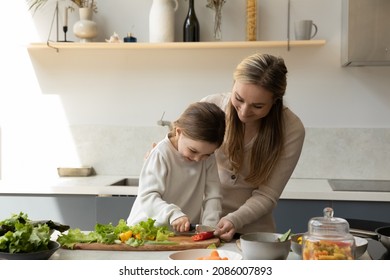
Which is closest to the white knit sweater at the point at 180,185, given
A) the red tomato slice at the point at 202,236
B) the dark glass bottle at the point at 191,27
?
the red tomato slice at the point at 202,236

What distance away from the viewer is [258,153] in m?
2.37

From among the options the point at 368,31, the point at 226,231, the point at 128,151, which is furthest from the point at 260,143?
the point at 128,151

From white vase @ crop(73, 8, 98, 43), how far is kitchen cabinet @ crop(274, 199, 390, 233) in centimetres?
153

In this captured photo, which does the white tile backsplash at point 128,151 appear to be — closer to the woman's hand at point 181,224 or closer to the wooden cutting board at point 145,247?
the woman's hand at point 181,224

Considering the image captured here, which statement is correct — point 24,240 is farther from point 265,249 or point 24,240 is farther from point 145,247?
point 265,249

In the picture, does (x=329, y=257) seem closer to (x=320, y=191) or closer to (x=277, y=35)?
(x=320, y=191)

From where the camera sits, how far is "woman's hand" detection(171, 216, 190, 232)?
198cm

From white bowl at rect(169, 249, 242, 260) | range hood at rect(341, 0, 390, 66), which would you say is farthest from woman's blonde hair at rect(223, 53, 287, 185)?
range hood at rect(341, 0, 390, 66)

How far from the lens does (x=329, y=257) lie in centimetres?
143

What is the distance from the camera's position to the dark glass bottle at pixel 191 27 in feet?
12.3

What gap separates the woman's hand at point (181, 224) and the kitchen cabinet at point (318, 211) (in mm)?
1294

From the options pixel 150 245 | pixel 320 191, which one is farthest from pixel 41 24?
pixel 150 245

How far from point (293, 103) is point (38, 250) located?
7.92 feet

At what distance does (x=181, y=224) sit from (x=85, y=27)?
6.90 feet
